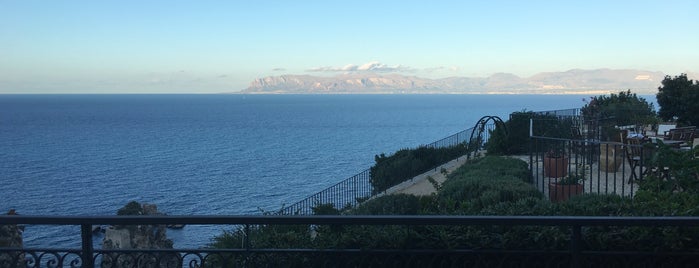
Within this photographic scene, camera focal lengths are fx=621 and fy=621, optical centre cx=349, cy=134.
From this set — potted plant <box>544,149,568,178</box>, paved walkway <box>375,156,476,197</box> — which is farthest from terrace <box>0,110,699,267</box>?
paved walkway <box>375,156,476,197</box>

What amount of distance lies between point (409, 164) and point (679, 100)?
1256 cm

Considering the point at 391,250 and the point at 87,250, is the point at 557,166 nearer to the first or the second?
the point at 391,250

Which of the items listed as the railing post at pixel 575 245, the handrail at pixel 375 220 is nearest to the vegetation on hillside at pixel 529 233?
the handrail at pixel 375 220

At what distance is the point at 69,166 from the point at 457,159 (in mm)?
42525

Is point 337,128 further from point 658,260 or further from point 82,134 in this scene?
point 658,260

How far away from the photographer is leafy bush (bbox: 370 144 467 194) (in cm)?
2386

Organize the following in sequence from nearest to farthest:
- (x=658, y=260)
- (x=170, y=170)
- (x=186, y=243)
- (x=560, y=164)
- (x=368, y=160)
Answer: (x=658, y=260), (x=560, y=164), (x=186, y=243), (x=170, y=170), (x=368, y=160)

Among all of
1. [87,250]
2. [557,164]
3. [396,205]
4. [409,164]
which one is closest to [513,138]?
[409,164]

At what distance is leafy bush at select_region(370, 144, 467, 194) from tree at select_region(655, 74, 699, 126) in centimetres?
954

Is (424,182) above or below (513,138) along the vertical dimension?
below

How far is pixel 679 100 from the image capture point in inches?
1061

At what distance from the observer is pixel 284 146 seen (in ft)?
243

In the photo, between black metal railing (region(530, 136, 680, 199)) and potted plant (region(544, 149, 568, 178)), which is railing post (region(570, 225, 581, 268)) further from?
potted plant (region(544, 149, 568, 178))

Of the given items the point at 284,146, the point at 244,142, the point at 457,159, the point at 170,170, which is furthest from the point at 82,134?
the point at 457,159
